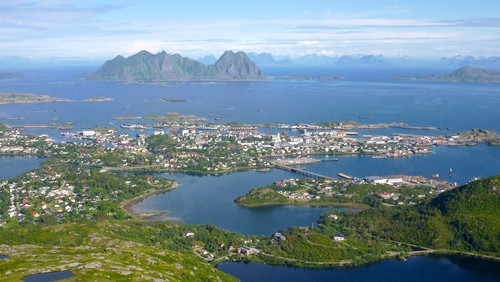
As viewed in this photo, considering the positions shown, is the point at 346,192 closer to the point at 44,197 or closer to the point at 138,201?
the point at 138,201

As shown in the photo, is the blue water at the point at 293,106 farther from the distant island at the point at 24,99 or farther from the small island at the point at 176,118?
the distant island at the point at 24,99

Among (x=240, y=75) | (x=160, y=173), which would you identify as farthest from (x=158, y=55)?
→ (x=160, y=173)

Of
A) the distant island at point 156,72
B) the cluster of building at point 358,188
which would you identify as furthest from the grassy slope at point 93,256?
the distant island at point 156,72

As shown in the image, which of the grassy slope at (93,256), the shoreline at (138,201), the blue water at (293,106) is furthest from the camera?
the blue water at (293,106)

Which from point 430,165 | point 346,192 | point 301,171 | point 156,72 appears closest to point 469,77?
point 156,72

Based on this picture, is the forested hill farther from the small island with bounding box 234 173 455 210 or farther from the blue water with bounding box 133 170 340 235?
the blue water with bounding box 133 170 340 235

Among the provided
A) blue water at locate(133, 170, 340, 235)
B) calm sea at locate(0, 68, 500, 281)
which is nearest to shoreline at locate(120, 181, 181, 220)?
blue water at locate(133, 170, 340, 235)

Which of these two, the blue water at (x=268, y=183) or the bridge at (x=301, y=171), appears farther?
the bridge at (x=301, y=171)
